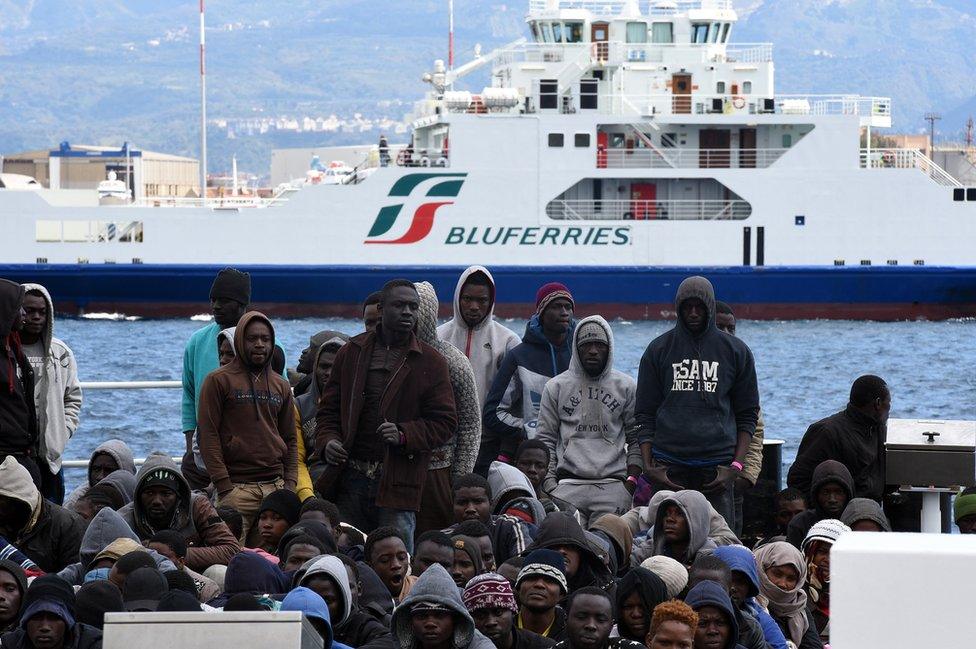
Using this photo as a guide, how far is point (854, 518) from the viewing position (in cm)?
634

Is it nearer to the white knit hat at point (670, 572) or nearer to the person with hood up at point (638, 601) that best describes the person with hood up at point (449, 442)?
the white knit hat at point (670, 572)

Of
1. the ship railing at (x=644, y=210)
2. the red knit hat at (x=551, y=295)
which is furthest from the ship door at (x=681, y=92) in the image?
the red knit hat at (x=551, y=295)

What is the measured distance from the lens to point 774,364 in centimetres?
2523

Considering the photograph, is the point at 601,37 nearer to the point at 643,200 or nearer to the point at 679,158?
the point at 679,158

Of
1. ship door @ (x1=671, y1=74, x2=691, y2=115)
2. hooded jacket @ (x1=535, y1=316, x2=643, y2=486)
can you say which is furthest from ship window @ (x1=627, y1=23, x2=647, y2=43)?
hooded jacket @ (x1=535, y1=316, x2=643, y2=486)

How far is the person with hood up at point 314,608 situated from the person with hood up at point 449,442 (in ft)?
7.08

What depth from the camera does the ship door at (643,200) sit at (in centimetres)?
2986

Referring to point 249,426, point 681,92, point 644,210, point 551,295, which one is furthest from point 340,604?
point 681,92

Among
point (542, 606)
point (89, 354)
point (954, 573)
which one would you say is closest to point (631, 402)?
point (542, 606)

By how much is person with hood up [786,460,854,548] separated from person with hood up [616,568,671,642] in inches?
63.7

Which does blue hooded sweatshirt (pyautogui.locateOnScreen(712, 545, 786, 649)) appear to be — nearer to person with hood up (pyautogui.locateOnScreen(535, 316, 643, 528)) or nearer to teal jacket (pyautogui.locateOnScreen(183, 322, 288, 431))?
person with hood up (pyautogui.locateOnScreen(535, 316, 643, 528))

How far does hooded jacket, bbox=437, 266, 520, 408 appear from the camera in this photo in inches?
315

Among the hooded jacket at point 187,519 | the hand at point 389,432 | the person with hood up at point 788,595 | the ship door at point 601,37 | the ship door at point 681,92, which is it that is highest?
the ship door at point 601,37

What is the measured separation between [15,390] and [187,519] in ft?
3.70
